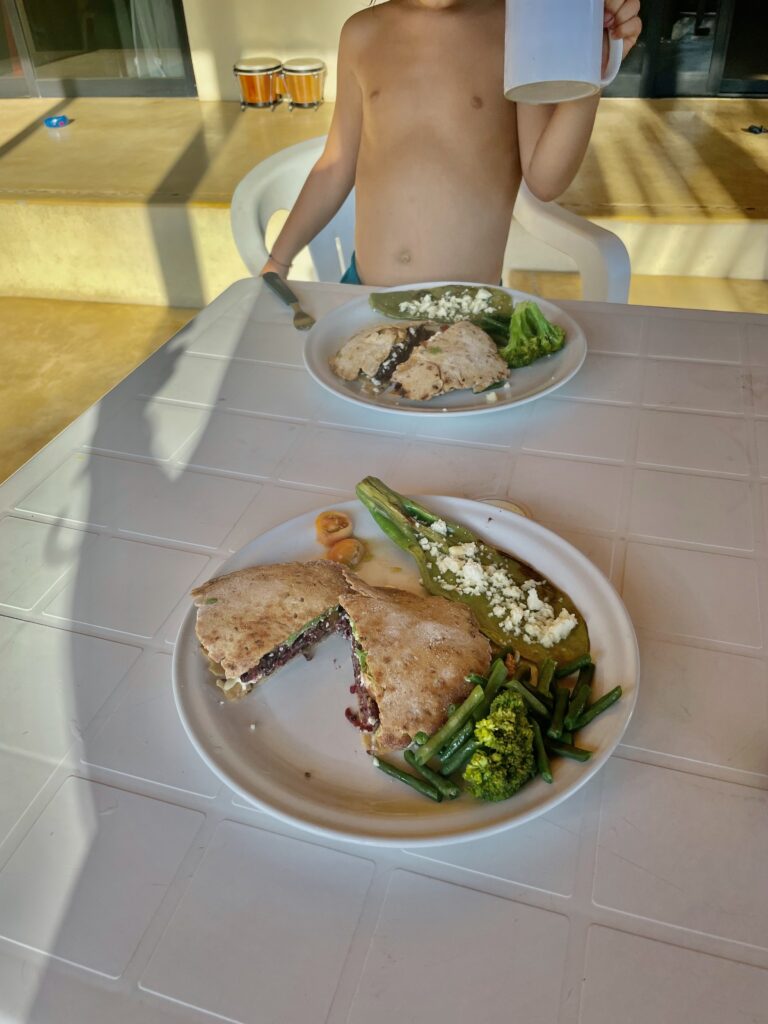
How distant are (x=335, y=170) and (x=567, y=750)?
1.43m

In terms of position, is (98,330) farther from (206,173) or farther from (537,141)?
(537,141)

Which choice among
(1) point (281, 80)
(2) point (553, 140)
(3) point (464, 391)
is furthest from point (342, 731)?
(1) point (281, 80)

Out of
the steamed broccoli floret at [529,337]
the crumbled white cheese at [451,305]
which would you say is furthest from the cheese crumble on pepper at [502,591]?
the crumbled white cheese at [451,305]

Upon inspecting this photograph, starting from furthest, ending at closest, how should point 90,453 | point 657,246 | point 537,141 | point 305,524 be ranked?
point 657,246 < point 537,141 < point 90,453 < point 305,524

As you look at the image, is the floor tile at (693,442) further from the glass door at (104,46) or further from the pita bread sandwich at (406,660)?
the glass door at (104,46)

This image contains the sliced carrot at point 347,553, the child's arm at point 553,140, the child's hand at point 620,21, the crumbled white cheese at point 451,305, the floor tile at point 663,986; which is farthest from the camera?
the child's arm at point 553,140

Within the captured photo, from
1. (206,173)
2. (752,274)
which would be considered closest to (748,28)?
(752,274)

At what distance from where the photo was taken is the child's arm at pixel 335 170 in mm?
1585

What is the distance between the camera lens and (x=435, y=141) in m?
1.50

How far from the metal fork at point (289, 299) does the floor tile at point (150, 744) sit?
70 centimetres

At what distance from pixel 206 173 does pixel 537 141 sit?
2.34m

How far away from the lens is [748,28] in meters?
3.65

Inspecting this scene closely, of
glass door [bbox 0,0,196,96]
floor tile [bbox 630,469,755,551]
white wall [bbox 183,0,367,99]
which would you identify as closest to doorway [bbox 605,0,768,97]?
white wall [bbox 183,0,367,99]

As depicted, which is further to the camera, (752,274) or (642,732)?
(752,274)
